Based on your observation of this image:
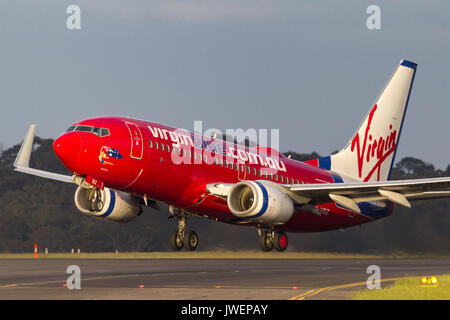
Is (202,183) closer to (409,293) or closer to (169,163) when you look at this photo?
(169,163)

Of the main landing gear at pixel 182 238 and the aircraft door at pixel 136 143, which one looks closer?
the aircraft door at pixel 136 143

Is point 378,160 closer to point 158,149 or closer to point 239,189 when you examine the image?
point 239,189

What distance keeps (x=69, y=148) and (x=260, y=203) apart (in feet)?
31.3

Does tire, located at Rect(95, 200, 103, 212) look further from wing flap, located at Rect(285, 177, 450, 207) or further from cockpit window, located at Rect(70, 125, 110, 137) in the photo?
wing flap, located at Rect(285, 177, 450, 207)

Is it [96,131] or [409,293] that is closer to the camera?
[409,293]

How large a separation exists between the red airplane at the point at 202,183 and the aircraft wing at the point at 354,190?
0.17 ft

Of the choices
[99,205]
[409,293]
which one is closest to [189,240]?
[99,205]

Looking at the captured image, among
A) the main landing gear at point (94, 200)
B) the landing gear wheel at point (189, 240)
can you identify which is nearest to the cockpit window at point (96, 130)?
the main landing gear at point (94, 200)

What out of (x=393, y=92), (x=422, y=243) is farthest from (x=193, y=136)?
(x=422, y=243)

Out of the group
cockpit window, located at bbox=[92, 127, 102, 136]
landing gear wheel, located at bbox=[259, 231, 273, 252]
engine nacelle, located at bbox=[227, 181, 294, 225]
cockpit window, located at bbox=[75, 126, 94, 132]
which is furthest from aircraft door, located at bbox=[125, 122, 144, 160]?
landing gear wheel, located at bbox=[259, 231, 273, 252]

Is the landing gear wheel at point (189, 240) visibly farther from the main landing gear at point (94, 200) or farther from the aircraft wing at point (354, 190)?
the main landing gear at point (94, 200)

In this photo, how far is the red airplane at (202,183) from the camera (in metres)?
35.8

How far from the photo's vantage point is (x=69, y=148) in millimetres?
34969
